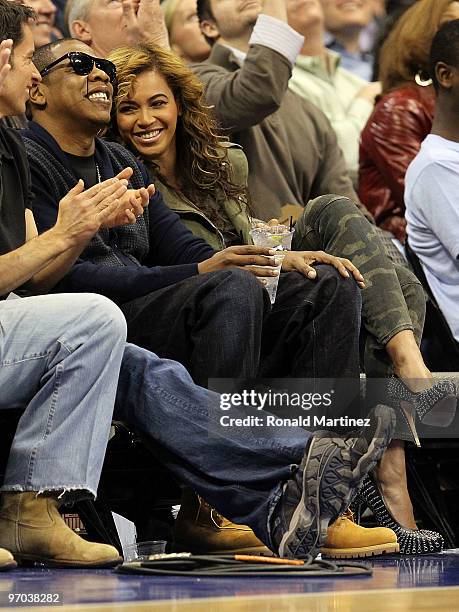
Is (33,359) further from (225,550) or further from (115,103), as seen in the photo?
(115,103)

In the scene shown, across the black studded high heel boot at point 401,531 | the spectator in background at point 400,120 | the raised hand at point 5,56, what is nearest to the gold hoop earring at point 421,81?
the spectator in background at point 400,120

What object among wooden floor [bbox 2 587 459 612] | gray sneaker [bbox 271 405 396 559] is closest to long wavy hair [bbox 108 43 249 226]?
gray sneaker [bbox 271 405 396 559]

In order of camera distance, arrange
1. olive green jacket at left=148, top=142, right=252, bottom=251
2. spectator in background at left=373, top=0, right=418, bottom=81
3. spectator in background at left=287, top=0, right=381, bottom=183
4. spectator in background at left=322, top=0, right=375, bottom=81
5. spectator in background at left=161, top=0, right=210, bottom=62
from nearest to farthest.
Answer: olive green jacket at left=148, top=142, right=252, bottom=251, spectator in background at left=161, top=0, right=210, bottom=62, spectator in background at left=287, top=0, right=381, bottom=183, spectator in background at left=373, top=0, right=418, bottom=81, spectator in background at left=322, top=0, right=375, bottom=81

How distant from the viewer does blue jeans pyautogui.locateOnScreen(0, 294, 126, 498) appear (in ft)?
9.36

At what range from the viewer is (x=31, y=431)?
2.88 metres

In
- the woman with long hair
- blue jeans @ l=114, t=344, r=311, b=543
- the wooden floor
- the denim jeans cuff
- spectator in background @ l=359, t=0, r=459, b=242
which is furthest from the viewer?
spectator in background @ l=359, t=0, r=459, b=242

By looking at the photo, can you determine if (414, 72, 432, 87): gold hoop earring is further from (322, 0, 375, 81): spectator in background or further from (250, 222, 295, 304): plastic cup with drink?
(322, 0, 375, 81): spectator in background

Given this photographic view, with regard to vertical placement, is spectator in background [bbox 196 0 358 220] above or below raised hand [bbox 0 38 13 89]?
below

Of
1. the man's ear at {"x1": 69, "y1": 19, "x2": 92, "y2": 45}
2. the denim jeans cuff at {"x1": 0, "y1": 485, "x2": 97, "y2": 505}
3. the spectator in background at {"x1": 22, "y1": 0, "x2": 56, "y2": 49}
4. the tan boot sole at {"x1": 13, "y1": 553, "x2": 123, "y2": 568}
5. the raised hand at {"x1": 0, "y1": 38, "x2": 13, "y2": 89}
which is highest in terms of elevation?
the raised hand at {"x1": 0, "y1": 38, "x2": 13, "y2": 89}

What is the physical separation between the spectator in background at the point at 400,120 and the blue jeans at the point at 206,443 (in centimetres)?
212

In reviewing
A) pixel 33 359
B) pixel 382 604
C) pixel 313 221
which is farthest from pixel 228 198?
pixel 382 604

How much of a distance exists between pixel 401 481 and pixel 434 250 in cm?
102

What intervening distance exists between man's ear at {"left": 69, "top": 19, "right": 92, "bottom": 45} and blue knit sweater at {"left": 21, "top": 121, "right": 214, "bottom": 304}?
909 mm

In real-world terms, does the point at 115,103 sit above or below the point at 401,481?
above
